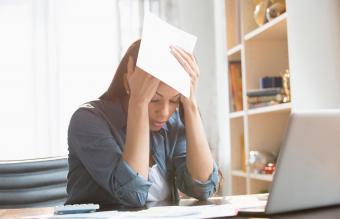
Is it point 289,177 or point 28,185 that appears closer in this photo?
point 289,177

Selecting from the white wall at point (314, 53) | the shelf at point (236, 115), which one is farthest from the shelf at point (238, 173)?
the white wall at point (314, 53)

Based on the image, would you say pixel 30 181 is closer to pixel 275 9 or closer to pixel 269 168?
pixel 269 168

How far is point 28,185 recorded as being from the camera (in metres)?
1.57

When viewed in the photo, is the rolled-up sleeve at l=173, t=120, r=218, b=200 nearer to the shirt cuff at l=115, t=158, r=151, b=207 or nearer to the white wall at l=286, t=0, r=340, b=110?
the shirt cuff at l=115, t=158, r=151, b=207

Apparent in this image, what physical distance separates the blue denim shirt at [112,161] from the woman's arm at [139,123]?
0.03 metres

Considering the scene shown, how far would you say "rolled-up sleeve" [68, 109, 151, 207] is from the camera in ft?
3.56

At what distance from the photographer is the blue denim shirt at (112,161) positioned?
1.09 meters

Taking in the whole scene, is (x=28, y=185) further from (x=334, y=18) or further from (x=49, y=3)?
(x=49, y=3)

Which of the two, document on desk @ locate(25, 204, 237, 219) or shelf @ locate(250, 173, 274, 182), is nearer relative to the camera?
document on desk @ locate(25, 204, 237, 219)

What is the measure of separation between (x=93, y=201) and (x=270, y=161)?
1.39 meters

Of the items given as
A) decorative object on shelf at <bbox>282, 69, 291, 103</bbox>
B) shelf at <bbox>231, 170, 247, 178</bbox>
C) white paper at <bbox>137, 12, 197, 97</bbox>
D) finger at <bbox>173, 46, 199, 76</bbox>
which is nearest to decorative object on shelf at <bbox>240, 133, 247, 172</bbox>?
shelf at <bbox>231, 170, 247, 178</bbox>

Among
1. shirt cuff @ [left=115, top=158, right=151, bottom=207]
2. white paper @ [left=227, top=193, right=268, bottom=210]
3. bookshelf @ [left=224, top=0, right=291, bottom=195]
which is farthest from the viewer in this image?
bookshelf @ [left=224, top=0, right=291, bottom=195]

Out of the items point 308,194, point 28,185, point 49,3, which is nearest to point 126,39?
point 49,3

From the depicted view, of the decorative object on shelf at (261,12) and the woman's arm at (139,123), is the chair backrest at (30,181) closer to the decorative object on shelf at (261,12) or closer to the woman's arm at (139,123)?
the woman's arm at (139,123)
